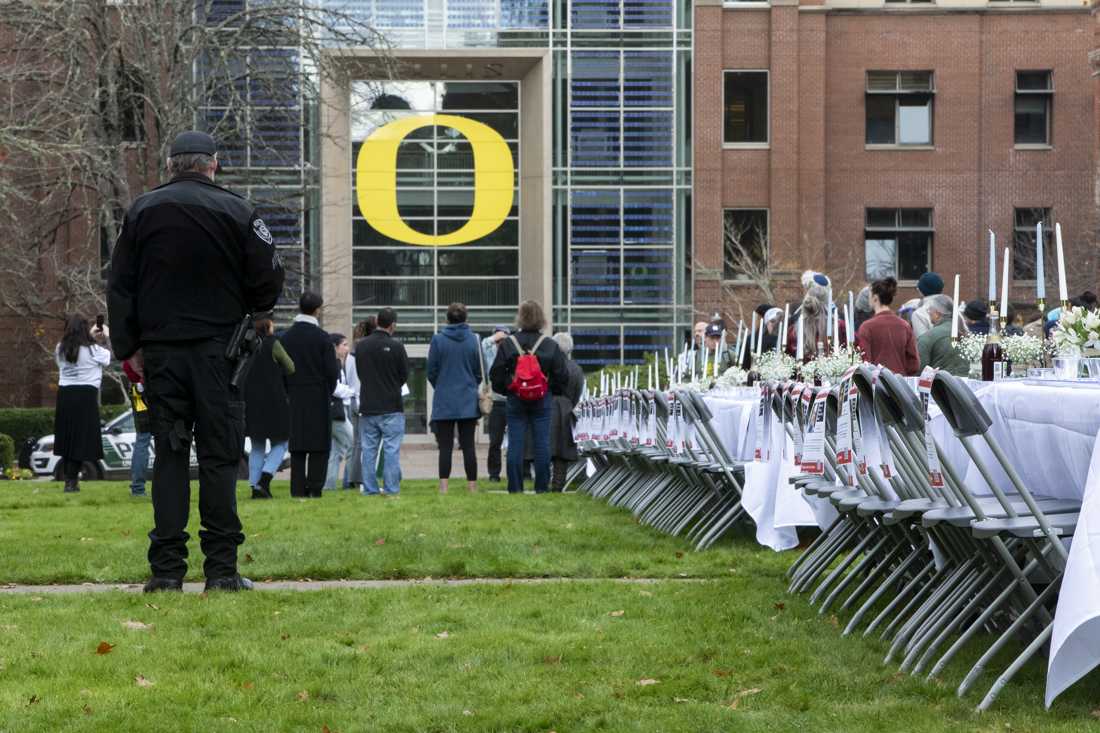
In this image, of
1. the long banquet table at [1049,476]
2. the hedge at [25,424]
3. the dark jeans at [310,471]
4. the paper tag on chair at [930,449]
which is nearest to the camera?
the long banquet table at [1049,476]

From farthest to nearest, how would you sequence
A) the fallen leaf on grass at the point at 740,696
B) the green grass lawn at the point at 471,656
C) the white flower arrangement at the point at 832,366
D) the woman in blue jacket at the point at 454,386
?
the woman in blue jacket at the point at 454,386 < the white flower arrangement at the point at 832,366 < the fallen leaf on grass at the point at 740,696 < the green grass lawn at the point at 471,656

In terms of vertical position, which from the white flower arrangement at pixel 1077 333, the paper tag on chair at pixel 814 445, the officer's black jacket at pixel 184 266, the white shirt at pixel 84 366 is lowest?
the white shirt at pixel 84 366

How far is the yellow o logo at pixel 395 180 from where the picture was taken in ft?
149

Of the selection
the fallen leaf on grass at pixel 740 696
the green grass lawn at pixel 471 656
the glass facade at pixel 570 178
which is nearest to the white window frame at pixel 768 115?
the glass facade at pixel 570 178

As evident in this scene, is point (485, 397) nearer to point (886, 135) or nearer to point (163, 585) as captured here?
point (163, 585)

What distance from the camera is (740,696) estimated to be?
227 inches

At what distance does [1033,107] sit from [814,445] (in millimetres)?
40232

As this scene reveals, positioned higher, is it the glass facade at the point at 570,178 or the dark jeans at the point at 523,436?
the glass facade at the point at 570,178

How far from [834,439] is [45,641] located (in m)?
3.32

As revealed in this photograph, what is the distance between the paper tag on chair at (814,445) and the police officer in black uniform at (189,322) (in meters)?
2.59

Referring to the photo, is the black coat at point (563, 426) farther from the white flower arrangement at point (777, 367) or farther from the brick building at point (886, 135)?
the brick building at point (886, 135)

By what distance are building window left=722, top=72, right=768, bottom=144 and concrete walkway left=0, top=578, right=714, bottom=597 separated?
36651 millimetres

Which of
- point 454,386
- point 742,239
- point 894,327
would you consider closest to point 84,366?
point 454,386

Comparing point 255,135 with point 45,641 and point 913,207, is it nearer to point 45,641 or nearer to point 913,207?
point 913,207
